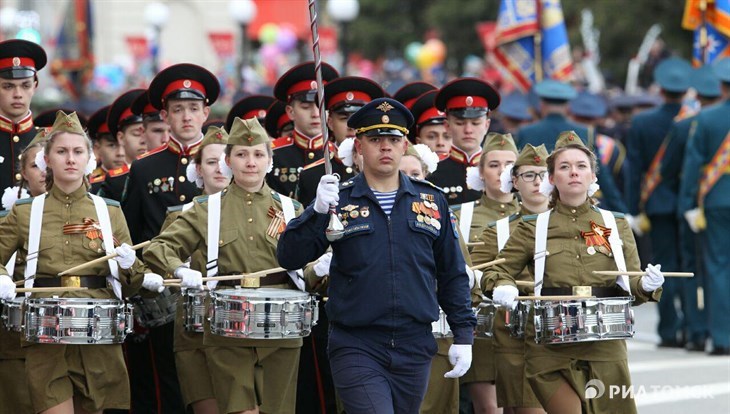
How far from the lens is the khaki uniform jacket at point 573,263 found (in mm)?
9492

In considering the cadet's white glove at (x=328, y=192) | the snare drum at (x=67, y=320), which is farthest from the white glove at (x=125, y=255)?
the cadet's white glove at (x=328, y=192)

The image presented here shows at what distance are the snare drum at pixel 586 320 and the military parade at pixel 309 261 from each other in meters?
0.01

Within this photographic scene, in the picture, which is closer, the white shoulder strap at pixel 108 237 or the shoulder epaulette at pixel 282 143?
the white shoulder strap at pixel 108 237

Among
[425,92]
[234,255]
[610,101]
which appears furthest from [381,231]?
[610,101]

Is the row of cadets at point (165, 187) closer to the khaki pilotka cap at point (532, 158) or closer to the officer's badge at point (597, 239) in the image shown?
the khaki pilotka cap at point (532, 158)

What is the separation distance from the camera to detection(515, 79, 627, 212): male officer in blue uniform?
1595 centimetres

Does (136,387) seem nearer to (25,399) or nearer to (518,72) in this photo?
(25,399)

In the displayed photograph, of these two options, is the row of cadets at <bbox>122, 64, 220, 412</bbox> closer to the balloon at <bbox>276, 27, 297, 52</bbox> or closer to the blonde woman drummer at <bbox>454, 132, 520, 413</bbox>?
the blonde woman drummer at <bbox>454, 132, 520, 413</bbox>

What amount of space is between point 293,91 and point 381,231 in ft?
13.5

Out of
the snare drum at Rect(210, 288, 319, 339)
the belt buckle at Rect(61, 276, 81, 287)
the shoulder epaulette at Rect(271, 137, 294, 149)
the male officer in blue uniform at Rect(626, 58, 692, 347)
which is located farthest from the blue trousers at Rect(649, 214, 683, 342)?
the belt buckle at Rect(61, 276, 81, 287)

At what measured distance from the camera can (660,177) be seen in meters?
17.3

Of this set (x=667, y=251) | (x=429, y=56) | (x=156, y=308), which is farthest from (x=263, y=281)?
(x=429, y=56)

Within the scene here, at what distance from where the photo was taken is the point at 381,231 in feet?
27.3

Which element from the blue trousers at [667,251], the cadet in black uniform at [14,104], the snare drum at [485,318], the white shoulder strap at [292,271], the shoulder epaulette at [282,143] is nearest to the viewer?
the white shoulder strap at [292,271]
